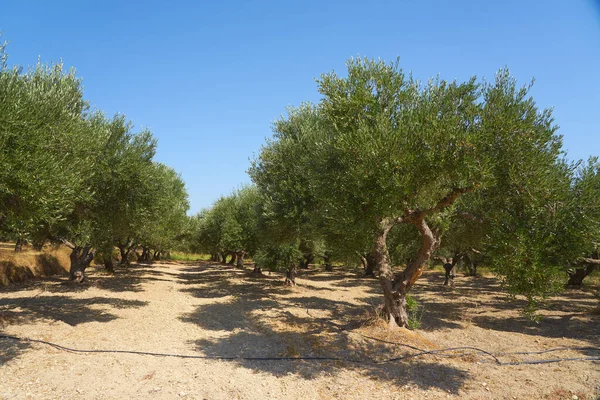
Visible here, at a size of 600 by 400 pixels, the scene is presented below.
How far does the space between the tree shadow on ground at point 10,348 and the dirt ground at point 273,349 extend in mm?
57

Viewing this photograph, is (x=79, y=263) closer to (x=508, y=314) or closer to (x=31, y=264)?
(x=31, y=264)

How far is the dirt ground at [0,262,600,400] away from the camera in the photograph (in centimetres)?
915

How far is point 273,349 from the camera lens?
1264 cm

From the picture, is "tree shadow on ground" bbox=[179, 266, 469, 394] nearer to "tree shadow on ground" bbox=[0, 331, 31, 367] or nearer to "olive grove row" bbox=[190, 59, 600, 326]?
"olive grove row" bbox=[190, 59, 600, 326]

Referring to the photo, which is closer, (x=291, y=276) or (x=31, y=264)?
(x=31, y=264)

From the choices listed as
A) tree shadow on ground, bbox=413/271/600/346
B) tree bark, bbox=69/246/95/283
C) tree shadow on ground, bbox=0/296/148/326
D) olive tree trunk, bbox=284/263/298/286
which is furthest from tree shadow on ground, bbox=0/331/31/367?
olive tree trunk, bbox=284/263/298/286

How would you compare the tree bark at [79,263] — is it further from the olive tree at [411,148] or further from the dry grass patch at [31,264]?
the olive tree at [411,148]

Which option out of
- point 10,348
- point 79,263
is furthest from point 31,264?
point 10,348

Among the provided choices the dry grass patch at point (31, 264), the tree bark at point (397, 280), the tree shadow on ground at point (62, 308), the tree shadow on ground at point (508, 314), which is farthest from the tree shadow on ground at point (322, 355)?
the dry grass patch at point (31, 264)

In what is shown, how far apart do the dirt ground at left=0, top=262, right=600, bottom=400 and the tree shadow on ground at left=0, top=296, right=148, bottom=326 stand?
5 cm

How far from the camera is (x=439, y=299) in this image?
2666 cm

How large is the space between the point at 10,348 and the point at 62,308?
7.49 metres

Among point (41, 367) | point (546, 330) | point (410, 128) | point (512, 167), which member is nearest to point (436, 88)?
point (410, 128)

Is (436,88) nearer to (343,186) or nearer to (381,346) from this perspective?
(343,186)
